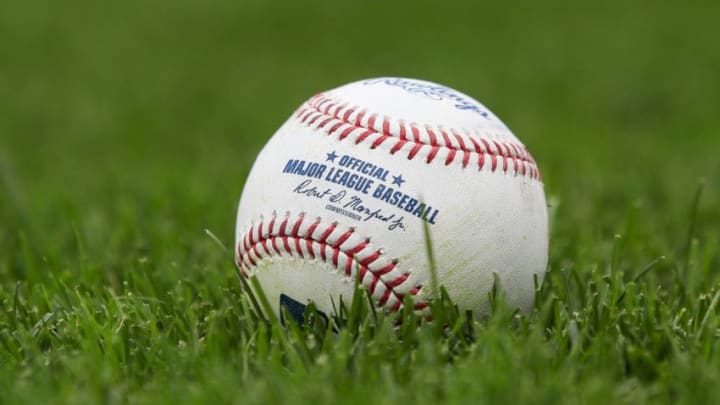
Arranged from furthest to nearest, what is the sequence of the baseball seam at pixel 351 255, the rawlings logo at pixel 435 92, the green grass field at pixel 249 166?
the rawlings logo at pixel 435 92
the baseball seam at pixel 351 255
the green grass field at pixel 249 166

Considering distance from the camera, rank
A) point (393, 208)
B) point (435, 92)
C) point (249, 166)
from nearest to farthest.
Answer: point (393, 208) → point (435, 92) → point (249, 166)

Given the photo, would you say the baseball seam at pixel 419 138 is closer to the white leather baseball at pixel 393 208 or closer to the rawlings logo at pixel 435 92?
the white leather baseball at pixel 393 208

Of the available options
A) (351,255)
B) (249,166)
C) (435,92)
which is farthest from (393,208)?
(249,166)

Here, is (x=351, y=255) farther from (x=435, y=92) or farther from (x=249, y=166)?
(x=249, y=166)

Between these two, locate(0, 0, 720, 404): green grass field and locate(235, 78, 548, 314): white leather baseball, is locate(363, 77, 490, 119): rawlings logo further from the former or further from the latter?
locate(0, 0, 720, 404): green grass field

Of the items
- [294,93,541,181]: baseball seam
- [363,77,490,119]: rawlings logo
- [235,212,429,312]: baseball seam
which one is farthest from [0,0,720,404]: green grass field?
[363,77,490,119]: rawlings logo

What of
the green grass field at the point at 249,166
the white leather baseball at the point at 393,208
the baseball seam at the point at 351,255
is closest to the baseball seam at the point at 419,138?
the white leather baseball at the point at 393,208

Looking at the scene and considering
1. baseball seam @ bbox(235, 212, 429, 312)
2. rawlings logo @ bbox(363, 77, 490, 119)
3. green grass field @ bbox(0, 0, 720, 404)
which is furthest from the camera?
rawlings logo @ bbox(363, 77, 490, 119)

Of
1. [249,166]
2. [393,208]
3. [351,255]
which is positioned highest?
[393,208]
